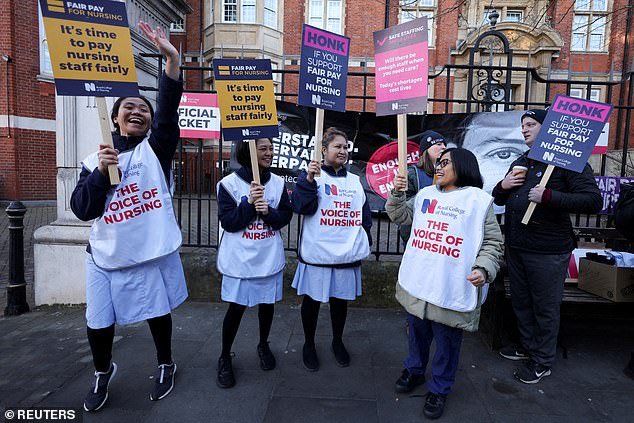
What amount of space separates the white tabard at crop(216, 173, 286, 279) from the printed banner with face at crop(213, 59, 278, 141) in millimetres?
375

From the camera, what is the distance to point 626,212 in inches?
108

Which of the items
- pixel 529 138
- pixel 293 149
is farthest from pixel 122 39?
pixel 529 138

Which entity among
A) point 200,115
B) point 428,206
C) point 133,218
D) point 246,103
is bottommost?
point 133,218

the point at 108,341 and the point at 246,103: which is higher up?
the point at 246,103

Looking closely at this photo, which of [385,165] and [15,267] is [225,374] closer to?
[385,165]

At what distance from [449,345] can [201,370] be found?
1924 mm

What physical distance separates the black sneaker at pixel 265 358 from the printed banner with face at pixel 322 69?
1.99m

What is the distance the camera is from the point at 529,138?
3131 mm

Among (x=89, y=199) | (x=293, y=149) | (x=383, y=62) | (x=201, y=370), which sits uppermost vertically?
(x=383, y=62)

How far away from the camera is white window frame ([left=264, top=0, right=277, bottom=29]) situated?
18.4 metres

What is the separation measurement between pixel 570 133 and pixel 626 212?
0.68 m

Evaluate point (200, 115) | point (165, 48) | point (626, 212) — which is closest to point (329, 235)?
point (165, 48)

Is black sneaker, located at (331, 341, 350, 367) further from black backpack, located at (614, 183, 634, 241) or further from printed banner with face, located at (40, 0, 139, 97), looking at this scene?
printed banner with face, located at (40, 0, 139, 97)

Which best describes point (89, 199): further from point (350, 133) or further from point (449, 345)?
point (350, 133)
